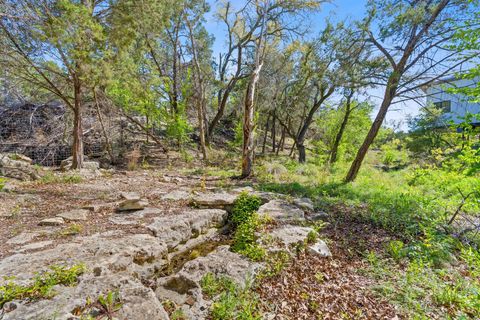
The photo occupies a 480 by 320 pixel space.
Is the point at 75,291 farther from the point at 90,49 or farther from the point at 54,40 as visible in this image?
the point at 90,49

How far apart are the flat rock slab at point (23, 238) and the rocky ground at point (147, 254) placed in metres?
0.01

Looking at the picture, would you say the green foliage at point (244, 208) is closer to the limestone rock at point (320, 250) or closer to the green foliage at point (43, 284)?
the limestone rock at point (320, 250)

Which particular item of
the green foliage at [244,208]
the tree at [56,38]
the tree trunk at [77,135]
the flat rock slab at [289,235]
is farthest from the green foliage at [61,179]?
the flat rock slab at [289,235]

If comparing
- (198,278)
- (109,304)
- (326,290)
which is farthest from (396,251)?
(109,304)

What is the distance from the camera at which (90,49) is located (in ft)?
18.7

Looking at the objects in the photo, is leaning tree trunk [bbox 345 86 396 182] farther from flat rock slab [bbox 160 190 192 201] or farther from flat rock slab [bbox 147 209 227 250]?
flat rock slab [bbox 160 190 192 201]

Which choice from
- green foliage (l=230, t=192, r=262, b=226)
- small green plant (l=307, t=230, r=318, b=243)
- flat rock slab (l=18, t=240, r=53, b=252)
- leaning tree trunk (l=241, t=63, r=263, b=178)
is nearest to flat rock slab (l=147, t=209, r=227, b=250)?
green foliage (l=230, t=192, r=262, b=226)

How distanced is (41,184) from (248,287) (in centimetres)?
524

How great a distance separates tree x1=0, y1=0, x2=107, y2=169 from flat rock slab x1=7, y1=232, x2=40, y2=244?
3.95 metres

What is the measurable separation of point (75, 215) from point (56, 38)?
3972 millimetres

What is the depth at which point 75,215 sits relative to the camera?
3.62m

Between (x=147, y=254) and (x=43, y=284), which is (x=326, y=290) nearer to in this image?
(x=147, y=254)

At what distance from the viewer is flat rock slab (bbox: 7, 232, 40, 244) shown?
279cm

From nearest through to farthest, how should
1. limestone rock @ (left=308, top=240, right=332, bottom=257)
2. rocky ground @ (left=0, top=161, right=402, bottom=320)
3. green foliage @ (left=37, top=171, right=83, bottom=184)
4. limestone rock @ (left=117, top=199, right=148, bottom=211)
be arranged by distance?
rocky ground @ (left=0, top=161, right=402, bottom=320) → limestone rock @ (left=308, top=240, right=332, bottom=257) → limestone rock @ (left=117, top=199, right=148, bottom=211) → green foliage @ (left=37, top=171, right=83, bottom=184)
